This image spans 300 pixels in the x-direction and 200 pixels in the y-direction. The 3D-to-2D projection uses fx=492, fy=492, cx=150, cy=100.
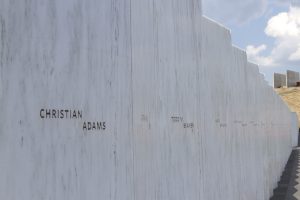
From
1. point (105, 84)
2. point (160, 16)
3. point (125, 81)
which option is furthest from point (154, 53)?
point (105, 84)

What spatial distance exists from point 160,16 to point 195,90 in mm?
1477

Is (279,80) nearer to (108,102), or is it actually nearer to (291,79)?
(291,79)

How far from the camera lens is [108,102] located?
3.70 meters

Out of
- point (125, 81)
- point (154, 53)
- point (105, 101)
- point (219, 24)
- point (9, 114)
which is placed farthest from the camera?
point (219, 24)

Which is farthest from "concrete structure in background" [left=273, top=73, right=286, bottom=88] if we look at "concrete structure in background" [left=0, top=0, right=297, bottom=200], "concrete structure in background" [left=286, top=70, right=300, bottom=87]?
"concrete structure in background" [left=0, top=0, right=297, bottom=200]

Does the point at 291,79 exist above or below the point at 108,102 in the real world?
above

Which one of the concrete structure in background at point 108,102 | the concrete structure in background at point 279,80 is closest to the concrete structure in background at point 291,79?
the concrete structure in background at point 279,80

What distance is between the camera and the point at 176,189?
5238mm

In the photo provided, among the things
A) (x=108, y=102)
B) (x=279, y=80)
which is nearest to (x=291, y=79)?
(x=279, y=80)

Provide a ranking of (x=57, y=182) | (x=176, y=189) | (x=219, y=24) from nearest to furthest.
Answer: (x=57, y=182) → (x=176, y=189) → (x=219, y=24)

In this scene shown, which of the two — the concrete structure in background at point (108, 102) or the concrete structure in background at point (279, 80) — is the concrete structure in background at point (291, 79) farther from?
the concrete structure in background at point (108, 102)

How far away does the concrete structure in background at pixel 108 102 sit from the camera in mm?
2707

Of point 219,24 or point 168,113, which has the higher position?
point 219,24

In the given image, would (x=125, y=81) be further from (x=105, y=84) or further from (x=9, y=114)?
(x=9, y=114)
